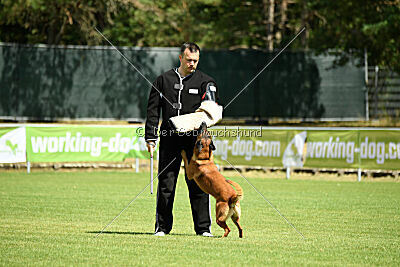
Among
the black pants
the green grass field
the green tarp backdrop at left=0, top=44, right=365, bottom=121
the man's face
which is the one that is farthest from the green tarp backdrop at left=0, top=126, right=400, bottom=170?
the man's face

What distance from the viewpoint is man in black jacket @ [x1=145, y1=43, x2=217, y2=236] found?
8750 millimetres

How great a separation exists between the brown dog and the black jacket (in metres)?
0.50

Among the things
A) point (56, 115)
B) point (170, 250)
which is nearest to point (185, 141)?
point (170, 250)

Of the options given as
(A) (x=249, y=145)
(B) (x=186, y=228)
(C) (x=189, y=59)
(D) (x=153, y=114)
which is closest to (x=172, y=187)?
(D) (x=153, y=114)

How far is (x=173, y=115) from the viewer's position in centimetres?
880

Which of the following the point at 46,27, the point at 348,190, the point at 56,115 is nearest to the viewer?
the point at 348,190

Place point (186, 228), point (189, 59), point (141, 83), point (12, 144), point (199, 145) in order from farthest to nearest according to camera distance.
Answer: point (141, 83) < point (12, 144) < point (186, 228) < point (189, 59) < point (199, 145)

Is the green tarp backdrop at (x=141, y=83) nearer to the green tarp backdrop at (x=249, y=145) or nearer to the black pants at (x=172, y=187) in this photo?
the green tarp backdrop at (x=249, y=145)

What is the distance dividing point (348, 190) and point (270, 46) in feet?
57.9

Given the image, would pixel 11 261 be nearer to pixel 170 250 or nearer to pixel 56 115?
pixel 170 250

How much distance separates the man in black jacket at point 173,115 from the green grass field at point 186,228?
363 millimetres

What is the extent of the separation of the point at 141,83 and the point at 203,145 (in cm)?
1900

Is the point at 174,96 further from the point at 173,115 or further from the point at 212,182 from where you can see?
the point at 212,182

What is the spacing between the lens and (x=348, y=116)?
2762 centimetres
